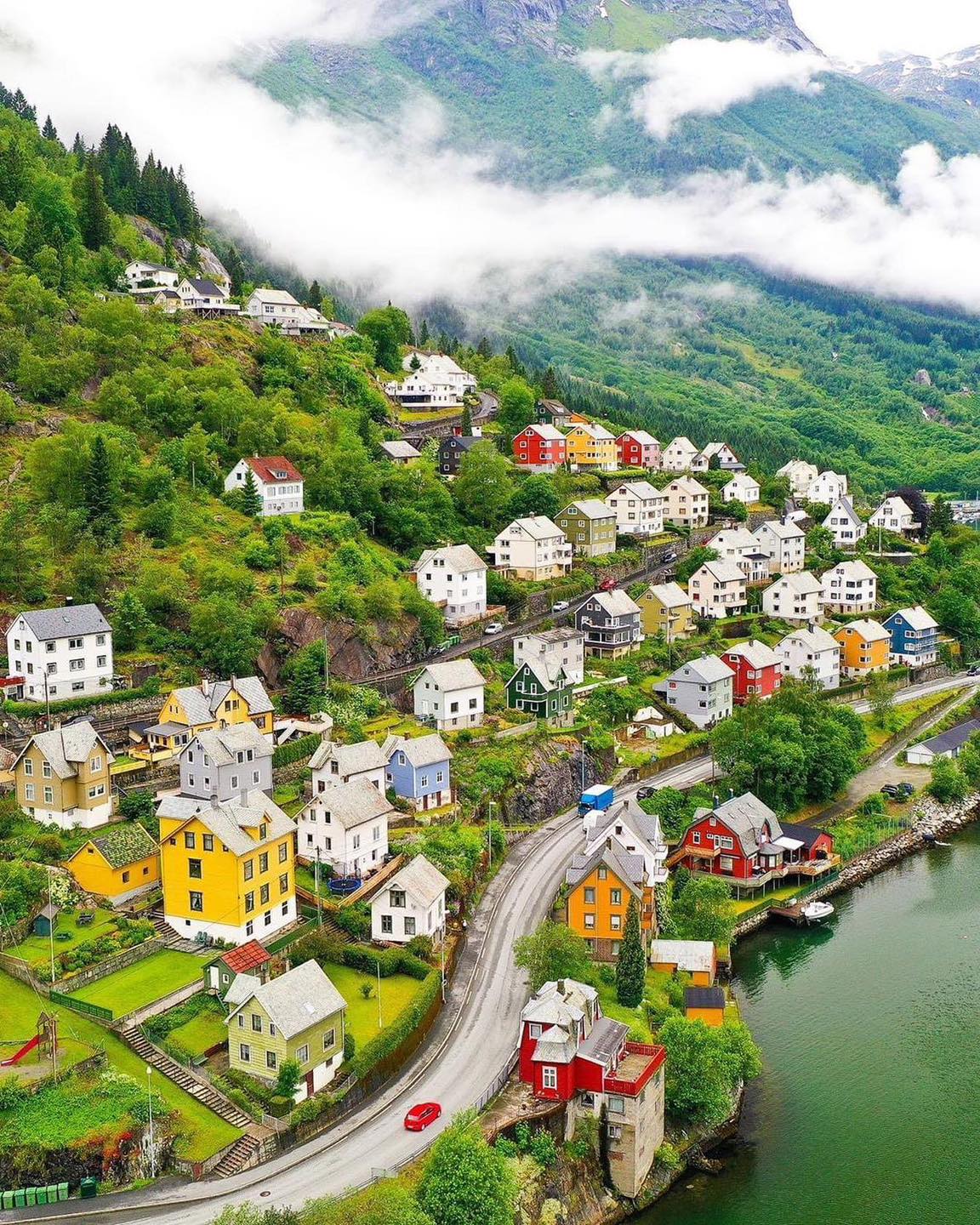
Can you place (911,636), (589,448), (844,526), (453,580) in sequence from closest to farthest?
1. (453,580)
2. (911,636)
3. (589,448)
4. (844,526)

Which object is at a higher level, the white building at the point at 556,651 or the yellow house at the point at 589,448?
the yellow house at the point at 589,448

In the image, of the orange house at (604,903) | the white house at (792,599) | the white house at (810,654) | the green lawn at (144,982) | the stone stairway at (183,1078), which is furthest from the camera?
the white house at (792,599)

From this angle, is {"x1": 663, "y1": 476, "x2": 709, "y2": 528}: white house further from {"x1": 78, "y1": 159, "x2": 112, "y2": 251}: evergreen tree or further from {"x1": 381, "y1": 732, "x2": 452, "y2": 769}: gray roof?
{"x1": 381, "y1": 732, "x2": 452, "y2": 769}: gray roof

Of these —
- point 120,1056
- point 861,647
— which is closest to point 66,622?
point 120,1056

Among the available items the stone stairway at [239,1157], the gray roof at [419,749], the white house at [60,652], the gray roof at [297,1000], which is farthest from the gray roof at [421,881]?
the white house at [60,652]

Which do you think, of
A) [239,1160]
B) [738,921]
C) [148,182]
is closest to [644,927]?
[738,921]

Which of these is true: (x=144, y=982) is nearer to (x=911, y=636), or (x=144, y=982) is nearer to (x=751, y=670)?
(x=751, y=670)

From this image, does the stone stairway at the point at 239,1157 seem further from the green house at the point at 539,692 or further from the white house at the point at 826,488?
the white house at the point at 826,488
